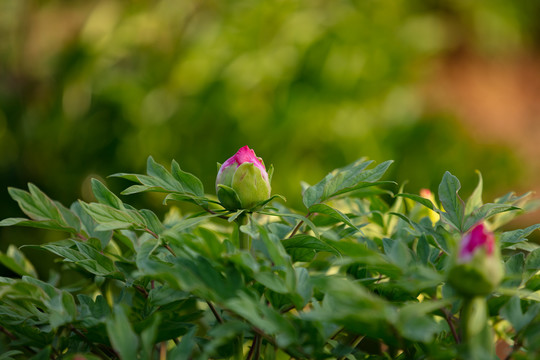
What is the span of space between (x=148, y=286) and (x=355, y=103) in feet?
5.78

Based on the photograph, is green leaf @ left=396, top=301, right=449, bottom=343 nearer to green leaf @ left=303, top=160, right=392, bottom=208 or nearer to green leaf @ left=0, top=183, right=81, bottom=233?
green leaf @ left=303, top=160, right=392, bottom=208

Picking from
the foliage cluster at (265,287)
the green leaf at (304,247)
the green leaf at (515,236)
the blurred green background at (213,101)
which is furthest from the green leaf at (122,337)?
the blurred green background at (213,101)

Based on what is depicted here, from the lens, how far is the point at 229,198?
338mm

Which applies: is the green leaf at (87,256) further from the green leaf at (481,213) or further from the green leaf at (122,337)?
the green leaf at (481,213)

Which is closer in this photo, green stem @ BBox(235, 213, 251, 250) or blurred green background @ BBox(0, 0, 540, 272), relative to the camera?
green stem @ BBox(235, 213, 251, 250)

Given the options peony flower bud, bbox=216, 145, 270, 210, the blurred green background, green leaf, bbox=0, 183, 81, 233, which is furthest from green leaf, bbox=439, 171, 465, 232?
the blurred green background

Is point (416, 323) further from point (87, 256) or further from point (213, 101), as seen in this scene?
point (213, 101)

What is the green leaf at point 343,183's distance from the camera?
13.5 inches

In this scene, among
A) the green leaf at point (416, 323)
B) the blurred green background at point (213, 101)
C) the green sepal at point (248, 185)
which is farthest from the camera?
the blurred green background at point (213, 101)

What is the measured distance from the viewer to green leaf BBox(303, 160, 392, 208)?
34 centimetres

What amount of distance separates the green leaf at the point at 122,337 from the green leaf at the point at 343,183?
0.13 m

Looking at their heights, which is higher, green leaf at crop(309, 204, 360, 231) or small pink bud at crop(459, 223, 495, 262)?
small pink bud at crop(459, 223, 495, 262)

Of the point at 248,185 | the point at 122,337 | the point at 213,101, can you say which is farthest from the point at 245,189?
the point at 213,101

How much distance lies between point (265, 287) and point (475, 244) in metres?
0.12
